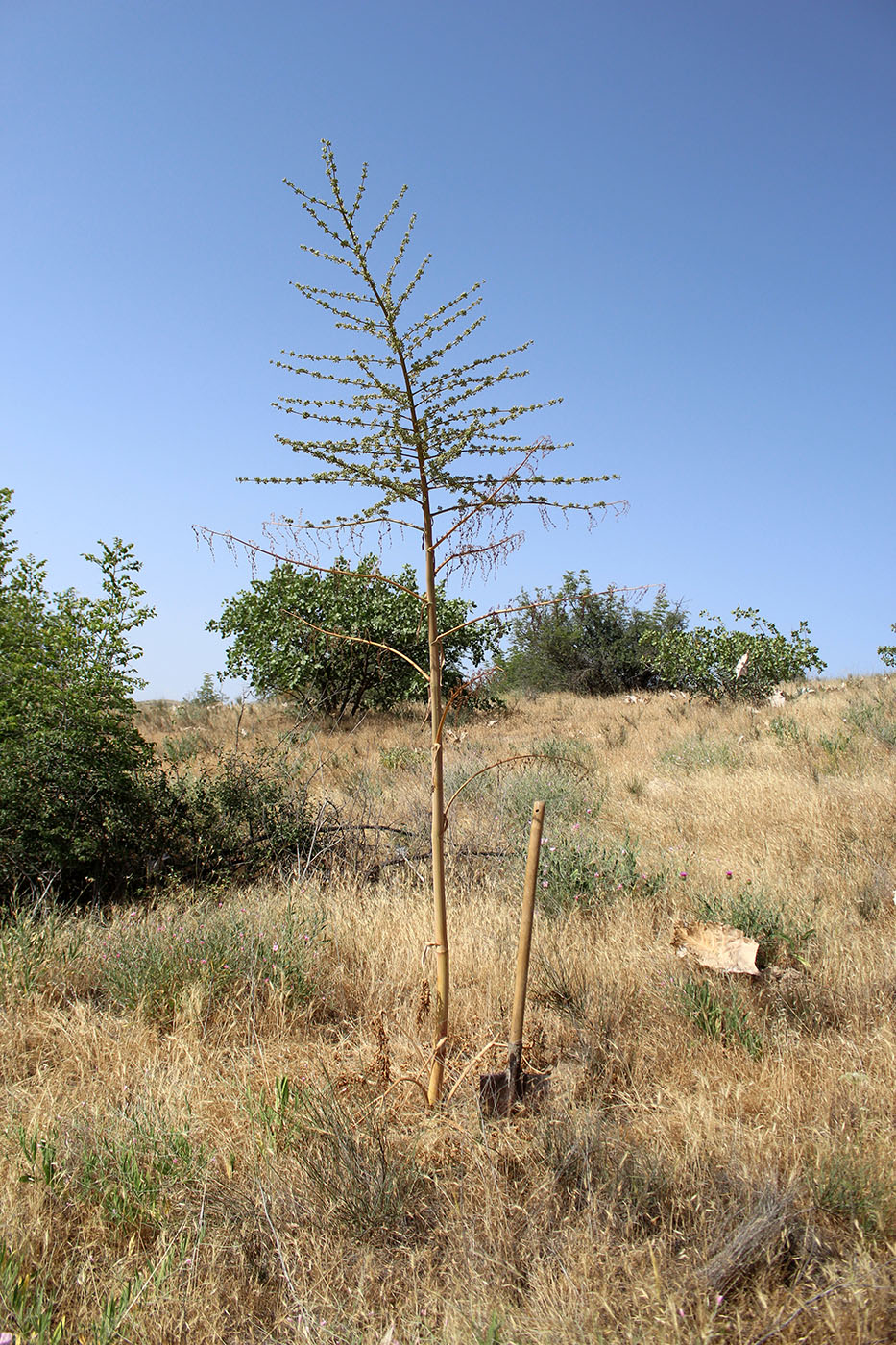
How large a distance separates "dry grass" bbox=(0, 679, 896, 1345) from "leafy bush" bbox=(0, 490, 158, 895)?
653 millimetres

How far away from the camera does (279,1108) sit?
8.74 ft

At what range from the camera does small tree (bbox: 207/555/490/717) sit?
14.0 meters

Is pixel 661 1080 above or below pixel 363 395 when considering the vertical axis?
below

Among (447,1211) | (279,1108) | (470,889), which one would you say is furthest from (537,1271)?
(470,889)

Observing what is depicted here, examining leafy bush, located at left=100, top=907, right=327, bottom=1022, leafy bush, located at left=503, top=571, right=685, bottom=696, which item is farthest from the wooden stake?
leafy bush, located at left=503, top=571, right=685, bottom=696

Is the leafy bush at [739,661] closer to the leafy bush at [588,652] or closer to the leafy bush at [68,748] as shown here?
the leafy bush at [588,652]

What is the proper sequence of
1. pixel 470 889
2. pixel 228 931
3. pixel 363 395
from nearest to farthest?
pixel 363 395
pixel 228 931
pixel 470 889

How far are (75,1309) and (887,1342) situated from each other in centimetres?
202

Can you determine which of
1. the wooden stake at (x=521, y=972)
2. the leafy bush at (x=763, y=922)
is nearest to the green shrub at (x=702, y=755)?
the leafy bush at (x=763, y=922)

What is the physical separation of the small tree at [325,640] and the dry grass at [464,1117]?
28.7ft

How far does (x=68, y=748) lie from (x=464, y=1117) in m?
4.21

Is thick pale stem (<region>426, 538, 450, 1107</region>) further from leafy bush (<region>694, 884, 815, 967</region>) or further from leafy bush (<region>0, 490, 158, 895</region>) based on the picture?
leafy bush (<region>0, 490, 158, 895</region>)

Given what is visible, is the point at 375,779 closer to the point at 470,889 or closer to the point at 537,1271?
the point at 470,889

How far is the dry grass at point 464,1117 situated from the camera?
6.47ft
